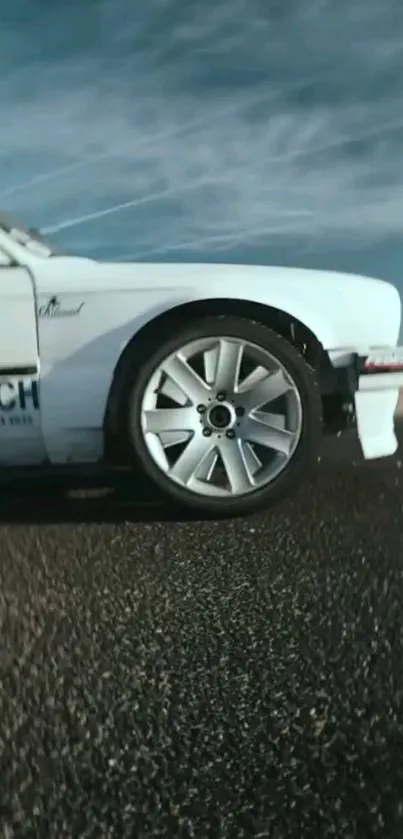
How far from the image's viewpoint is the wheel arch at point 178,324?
169 inches

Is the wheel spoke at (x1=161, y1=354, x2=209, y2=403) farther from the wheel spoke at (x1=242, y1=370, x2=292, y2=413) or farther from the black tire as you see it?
the wheel spoke at (x1=242, y1=370, x2=292, y2=413)

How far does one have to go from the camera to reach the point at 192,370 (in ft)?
14.0

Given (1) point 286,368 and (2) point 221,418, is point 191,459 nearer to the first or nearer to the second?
(2) point 221,418

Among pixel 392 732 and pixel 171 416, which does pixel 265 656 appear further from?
pixel 171 416

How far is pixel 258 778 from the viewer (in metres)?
1.67

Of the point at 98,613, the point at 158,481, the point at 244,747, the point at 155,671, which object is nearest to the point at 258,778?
the point at 244,747

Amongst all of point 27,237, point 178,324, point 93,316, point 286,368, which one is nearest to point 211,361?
point 178,324

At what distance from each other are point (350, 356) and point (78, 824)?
125 inches

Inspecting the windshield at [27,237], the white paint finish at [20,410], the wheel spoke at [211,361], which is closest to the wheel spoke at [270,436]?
the wheel spoke at [211,361]

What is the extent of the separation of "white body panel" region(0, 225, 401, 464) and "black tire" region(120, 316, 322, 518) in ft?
0.50

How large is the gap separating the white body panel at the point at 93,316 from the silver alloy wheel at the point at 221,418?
224mm

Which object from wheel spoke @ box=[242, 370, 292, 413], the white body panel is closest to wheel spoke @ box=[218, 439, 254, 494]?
wheel spoke @ box=[242, 370, 292, 413]

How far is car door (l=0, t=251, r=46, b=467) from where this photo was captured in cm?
439

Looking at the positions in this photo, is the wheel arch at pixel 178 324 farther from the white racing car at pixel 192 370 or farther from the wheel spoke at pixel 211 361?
the wheel spoke at pixel 211 361
